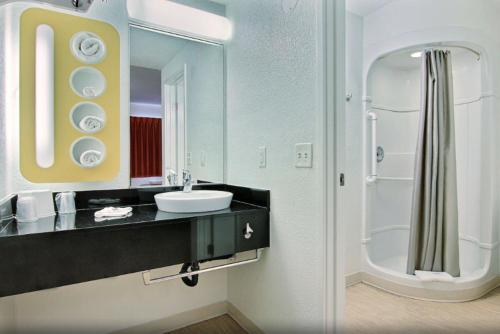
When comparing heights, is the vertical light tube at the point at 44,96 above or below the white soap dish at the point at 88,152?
above

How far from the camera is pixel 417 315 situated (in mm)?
1928

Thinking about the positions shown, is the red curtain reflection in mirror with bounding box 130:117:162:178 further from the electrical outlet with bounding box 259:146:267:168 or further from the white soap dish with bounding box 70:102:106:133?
the electrical outlet with bounding box 259:146:267:168

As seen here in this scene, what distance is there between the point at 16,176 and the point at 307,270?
1490mm

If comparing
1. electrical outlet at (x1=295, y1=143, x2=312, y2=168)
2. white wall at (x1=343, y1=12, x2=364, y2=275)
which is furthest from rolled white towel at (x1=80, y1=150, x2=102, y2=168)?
white wall at (x1=343, y1=12, x2=364, y2=275)

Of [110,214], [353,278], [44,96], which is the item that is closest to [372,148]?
[353,278]

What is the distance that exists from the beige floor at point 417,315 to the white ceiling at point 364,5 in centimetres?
229

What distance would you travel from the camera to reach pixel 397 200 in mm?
3002

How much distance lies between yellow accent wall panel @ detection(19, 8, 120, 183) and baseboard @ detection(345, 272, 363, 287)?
1.98 meters

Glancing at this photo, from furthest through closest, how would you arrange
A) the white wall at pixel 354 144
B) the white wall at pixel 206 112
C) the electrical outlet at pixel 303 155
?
the white wall at pixel 354 144, the white wall at pixel 206 112, the electrical outlet at pixel 303 155

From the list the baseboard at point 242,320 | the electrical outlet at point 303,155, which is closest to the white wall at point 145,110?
the electrical outlet at point 303,155

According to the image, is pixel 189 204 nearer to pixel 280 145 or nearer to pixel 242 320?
pixel 280 145

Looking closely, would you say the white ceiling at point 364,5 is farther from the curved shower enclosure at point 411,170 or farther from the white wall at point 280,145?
the white wall at point 280,145

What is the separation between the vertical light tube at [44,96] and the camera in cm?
146

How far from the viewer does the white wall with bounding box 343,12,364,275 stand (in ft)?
7.82
